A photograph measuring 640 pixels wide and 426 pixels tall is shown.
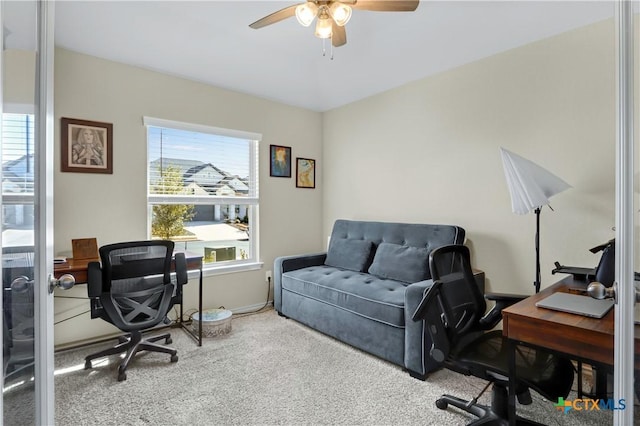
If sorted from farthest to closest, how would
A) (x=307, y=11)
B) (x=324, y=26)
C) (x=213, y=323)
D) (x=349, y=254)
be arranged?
(x=349, y=254), (x=213, y=323), (x=324, y=26), (x=307, y=11)

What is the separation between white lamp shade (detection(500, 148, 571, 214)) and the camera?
79.5 inches

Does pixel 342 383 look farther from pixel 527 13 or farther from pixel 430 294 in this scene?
pixel 527 13

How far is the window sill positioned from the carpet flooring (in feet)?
2.50

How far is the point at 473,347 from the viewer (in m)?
1.65

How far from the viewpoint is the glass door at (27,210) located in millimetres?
819

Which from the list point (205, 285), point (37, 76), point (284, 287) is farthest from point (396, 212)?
point (37, 76)

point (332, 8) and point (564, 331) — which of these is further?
point (332, 8)

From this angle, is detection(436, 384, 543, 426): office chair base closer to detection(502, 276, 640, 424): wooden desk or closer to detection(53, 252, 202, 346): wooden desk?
detection(502, 276, 640, 424): wooden desk

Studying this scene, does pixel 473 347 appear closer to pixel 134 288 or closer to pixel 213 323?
pixel 213 323

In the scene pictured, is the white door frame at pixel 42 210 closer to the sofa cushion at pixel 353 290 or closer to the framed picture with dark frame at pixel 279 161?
the sofa cushion at pixel 353 290

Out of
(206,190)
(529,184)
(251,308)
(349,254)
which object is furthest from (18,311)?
(251,308)

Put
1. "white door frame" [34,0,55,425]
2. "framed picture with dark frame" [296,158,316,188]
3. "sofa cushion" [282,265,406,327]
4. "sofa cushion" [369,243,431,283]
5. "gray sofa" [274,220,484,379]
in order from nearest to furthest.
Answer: "white door frame" [34,0,55,425] → "gray sofa" [274,220,484,379] → "sofa cushion" [282,265,406,327] → "sofa cushion" [369,243,431,283] → "framed picture with dark frame" [296,158,316,188]

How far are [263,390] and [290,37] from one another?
285 centimetres

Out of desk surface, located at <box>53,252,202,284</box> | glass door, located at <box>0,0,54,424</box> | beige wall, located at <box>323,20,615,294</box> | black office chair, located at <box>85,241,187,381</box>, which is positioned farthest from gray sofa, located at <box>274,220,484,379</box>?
glass door, located at <box>0,0,54,424</box>
